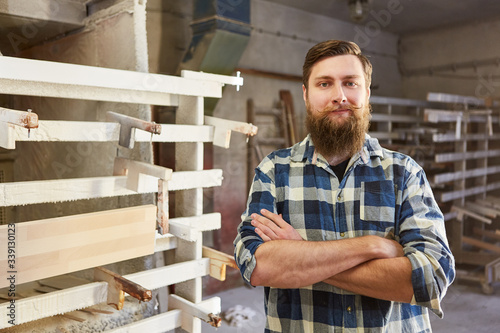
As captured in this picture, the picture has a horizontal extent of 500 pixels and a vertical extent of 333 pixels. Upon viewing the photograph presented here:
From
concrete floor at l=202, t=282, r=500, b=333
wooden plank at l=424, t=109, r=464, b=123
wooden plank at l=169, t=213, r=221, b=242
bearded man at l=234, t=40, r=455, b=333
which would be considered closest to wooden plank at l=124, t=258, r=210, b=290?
wooden plank at l=169, t=213, r=221, b=242

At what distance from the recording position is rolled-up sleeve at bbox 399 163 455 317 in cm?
141

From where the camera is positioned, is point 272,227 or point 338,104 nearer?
point 272,227

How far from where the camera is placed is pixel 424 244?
58.2 inches

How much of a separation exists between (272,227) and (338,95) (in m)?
0.59

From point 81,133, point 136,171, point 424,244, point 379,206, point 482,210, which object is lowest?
point 482,210

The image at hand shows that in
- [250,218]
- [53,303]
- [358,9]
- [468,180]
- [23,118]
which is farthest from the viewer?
[468,180]

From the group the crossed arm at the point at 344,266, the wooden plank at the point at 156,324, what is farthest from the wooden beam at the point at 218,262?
the crossed arm at the point at 344,266

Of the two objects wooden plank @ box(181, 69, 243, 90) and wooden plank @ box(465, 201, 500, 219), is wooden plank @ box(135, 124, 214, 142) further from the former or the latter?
wooden plank @ box(465, 201, 500, 219)

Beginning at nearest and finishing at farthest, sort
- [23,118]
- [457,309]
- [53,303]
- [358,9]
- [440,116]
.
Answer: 1. [23,118]
2. [53,303]
3. [457,309]
4. [440,116]
5. [358,9]

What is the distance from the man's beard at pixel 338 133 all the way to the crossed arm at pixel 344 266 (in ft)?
1.28

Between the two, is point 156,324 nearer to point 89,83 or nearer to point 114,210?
point 114,210

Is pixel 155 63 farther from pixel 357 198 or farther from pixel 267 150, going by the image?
pixel 357 198

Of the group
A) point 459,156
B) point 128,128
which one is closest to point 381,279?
point 128,128

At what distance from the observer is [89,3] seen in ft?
8.55
